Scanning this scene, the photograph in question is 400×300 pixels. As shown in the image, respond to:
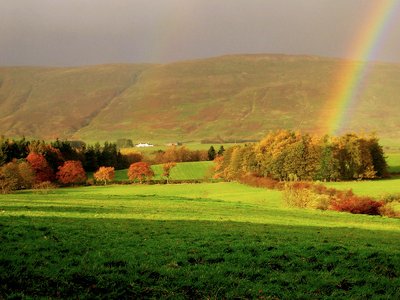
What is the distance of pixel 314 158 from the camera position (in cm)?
12156

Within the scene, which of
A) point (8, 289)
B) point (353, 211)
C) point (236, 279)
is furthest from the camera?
point (353, 211)

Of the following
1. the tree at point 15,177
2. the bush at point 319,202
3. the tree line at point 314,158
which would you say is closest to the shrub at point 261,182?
the tree line at point 314,158

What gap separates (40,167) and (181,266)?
114 metres

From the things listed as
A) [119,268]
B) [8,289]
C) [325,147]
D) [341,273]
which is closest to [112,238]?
[119,268]

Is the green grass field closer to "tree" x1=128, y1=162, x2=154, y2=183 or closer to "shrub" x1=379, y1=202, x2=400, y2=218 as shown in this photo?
"shrub" x1=379, y1=202, x2=400, y2=218

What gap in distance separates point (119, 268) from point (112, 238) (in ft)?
21.7

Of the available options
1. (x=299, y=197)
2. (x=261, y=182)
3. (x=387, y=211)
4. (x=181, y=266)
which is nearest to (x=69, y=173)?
(x=261, y=182)

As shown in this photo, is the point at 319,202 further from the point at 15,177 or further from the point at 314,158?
the point at 15,177

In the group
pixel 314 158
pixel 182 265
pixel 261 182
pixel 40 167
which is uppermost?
pixel 314 158

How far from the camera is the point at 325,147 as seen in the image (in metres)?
121

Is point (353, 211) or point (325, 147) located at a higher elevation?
point (325, 147)

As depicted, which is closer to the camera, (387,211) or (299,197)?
(387,211)

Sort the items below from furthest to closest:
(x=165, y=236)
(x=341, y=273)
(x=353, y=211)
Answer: (x=353, y=211), (x=165, y=236), (x=341, y=273)

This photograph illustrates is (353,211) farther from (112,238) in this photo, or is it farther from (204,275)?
(204,275)
